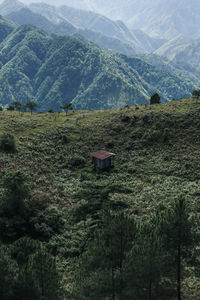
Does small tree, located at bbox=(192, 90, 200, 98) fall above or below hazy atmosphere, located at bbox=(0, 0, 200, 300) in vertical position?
above

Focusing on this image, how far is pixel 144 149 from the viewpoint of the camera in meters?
79.2

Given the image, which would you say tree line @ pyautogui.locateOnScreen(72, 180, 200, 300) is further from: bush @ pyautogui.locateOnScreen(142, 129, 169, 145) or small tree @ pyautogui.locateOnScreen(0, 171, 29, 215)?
bush @ pyautogui.locateOnScreen(142, 129, 169, 145)

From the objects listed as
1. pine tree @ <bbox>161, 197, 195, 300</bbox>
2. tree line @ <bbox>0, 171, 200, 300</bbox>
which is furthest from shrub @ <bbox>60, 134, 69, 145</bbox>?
pine tree @ <bbox>161, 197, 195, 300</bbox>

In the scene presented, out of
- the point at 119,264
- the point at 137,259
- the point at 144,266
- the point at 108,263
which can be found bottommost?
the point at 119,264

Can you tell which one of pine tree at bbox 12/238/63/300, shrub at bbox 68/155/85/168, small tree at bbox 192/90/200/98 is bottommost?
shrub at bbox 68/155/85/168

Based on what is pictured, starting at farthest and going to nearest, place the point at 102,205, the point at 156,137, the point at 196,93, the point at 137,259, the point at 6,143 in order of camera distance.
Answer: the point at 196,93 → the point at 156,137 → the point at 6,143 → the point at 102,205 → the point at 137,259

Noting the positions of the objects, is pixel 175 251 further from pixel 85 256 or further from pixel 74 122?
pixel 74 122

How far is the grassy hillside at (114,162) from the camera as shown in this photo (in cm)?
4622

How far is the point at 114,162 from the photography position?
73812 millimetres

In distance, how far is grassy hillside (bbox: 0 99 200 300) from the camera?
46.2m

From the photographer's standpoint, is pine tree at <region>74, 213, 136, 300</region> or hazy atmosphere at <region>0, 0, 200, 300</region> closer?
hazy atmosphere at <region>0, 0, 200, 300</region>

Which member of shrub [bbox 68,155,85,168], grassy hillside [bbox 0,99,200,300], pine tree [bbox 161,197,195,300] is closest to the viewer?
pine tree [bbox 161,197,195,300]

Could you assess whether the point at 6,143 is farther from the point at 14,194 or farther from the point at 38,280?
the point at 38,280

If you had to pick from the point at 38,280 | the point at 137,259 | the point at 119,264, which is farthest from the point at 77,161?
the point at 137,259
